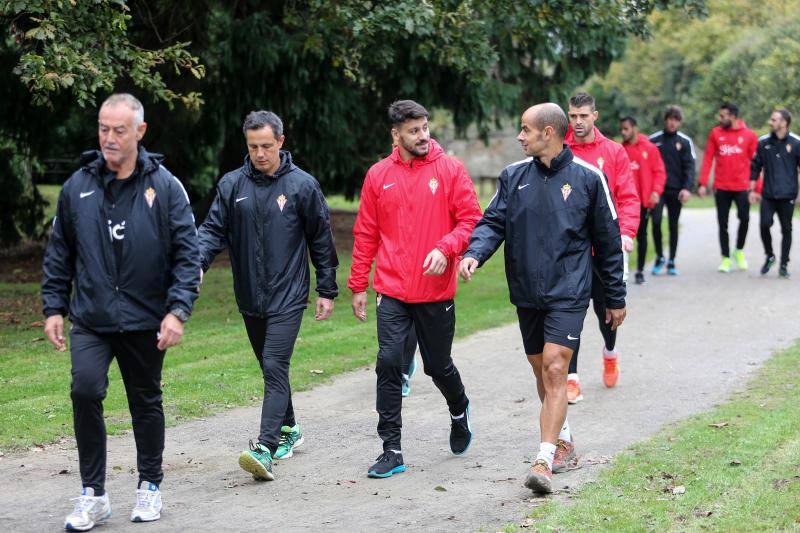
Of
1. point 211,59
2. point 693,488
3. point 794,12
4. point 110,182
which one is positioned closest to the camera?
point 110,182

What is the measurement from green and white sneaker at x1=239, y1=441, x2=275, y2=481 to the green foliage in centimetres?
Answer: 2568

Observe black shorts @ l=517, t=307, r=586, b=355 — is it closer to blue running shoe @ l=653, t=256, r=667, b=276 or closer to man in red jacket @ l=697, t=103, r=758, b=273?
man in red jacket @ l=697, t=103, r=758, b=273

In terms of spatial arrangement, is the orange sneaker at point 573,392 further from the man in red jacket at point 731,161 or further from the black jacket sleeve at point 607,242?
the man in red jacket at point 731,161

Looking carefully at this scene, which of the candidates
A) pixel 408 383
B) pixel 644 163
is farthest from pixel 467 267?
pixel 644 163

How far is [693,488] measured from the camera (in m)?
6.50

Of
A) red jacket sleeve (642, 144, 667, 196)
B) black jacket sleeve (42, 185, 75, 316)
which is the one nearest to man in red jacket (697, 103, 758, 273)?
red jacket sleeve (642, 144, 667, 196)

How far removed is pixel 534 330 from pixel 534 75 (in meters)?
13.0

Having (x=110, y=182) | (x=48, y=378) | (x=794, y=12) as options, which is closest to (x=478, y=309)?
(x=48, y=378)

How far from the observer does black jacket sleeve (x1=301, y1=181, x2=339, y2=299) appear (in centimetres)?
712

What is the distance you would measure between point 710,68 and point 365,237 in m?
34.2

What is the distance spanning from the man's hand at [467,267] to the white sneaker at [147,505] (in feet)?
6.53

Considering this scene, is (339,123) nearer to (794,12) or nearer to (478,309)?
(478,309)

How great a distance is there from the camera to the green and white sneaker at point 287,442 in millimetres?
7438

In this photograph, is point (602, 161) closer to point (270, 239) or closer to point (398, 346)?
point (398, 346)
